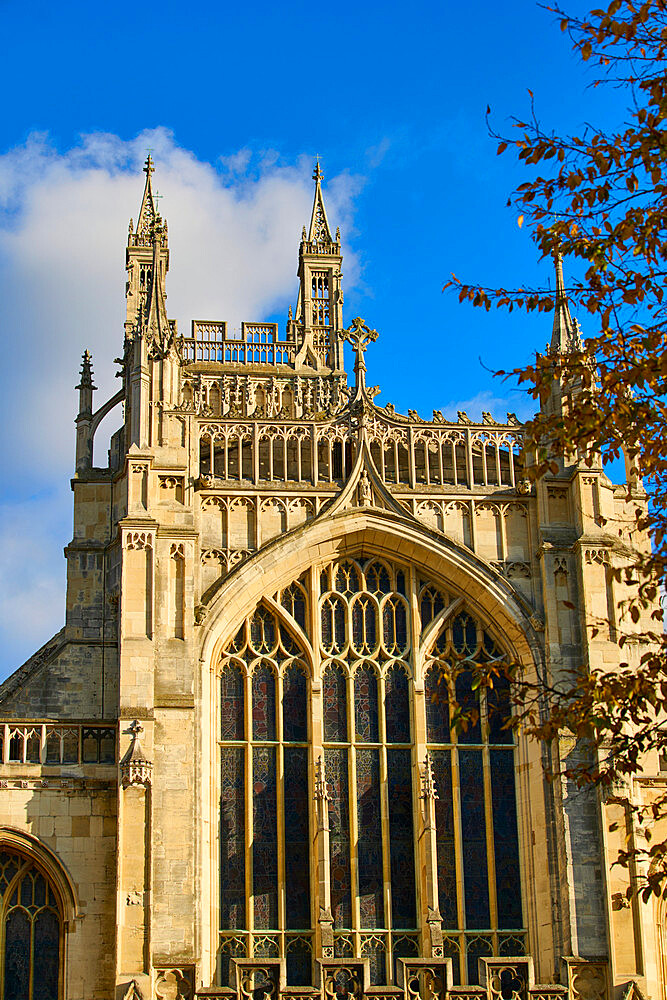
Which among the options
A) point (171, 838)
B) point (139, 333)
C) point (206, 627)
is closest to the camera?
point (171, 838)

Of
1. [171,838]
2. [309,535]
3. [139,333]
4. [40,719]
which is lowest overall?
[171,838]

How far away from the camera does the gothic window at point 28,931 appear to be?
23.3 m

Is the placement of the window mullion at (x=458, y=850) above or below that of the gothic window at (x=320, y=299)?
below

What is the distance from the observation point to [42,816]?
78.3 feet

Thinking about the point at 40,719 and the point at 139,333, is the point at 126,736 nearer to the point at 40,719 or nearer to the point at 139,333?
Result: the point at 40,719

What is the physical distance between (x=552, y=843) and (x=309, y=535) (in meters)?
5.86

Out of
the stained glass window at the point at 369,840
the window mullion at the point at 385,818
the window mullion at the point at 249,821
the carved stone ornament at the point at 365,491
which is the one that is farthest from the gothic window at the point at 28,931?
the carved stone ornament at the point at 365,491

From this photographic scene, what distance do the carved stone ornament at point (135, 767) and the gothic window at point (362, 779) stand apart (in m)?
1.64

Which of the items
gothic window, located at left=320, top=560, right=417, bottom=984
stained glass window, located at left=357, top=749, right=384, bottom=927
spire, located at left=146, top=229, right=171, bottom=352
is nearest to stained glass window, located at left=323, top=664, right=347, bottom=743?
gothic window, located at left=320, top=560, right=417, bottom=984

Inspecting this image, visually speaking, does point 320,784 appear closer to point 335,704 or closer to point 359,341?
point 335,704

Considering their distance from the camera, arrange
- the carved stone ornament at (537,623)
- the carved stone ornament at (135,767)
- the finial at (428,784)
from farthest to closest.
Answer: the carved stone ornament at (537,623), the finial at (428,784), the carved stone ornament at (135,767)

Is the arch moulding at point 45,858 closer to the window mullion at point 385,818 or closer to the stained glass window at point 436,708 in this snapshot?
the window mullion at point 385,818

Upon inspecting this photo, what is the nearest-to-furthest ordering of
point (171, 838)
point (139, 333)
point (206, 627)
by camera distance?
point (171, 838), point (206, 627), point (139, 333)

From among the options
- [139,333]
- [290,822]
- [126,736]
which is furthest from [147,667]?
[139,333]
